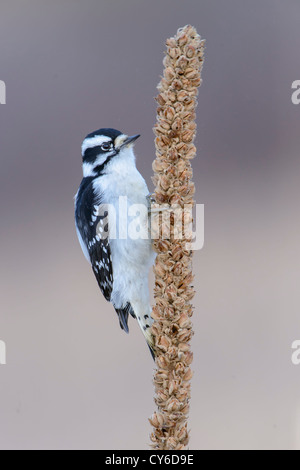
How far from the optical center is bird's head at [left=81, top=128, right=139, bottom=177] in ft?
3.71

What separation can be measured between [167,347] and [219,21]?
2.81ft

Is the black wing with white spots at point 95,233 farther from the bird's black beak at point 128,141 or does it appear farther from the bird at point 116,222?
the bird's black beak at point 128,141

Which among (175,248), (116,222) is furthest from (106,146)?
(175,248)

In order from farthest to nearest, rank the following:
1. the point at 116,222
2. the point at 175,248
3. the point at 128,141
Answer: the point at 116,222, the point at 128,141, the point at 175,248

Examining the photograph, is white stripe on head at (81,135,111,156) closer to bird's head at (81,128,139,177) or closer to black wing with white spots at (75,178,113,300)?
bird's head at (81,128,139,177)

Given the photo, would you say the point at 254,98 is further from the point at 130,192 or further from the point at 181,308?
the point at 181,308

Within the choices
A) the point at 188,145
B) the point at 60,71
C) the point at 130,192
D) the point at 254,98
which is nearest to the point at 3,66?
the point at 60,71

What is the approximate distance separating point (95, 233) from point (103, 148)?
21 cm

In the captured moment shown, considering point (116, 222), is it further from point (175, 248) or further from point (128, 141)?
point (175, 248)

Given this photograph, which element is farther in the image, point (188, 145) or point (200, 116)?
point (200, 116)

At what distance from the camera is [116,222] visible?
124 centimetres

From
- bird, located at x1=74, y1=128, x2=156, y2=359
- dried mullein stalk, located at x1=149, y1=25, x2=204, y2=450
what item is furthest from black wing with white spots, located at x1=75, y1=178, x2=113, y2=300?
dried mullein stalk, located at x1=149, y1=25, x2=204, y2=450
